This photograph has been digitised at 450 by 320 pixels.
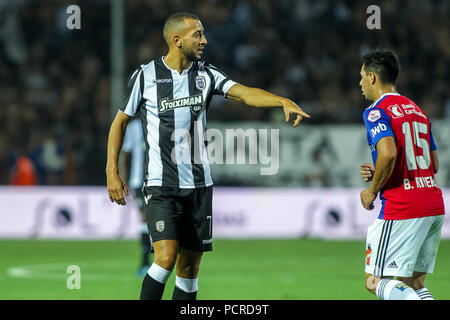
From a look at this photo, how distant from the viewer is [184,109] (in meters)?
6.23

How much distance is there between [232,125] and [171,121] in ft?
37.2

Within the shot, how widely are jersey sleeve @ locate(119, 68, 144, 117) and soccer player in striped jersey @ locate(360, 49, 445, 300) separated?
1652mm

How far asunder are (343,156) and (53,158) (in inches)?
234

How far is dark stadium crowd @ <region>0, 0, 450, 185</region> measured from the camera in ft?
61.1

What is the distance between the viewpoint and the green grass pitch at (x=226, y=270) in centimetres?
877

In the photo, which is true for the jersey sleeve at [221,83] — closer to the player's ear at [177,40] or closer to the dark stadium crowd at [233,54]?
the player's ear at [177,40]

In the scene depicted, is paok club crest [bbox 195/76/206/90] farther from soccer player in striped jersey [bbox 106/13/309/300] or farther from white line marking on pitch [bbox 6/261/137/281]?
white line marking on pitch [bbox 6/261/137/281]

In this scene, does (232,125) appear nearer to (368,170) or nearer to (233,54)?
(233,54)

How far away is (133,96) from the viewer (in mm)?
6246

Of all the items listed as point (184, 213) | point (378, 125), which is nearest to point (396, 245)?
point (378, 125)

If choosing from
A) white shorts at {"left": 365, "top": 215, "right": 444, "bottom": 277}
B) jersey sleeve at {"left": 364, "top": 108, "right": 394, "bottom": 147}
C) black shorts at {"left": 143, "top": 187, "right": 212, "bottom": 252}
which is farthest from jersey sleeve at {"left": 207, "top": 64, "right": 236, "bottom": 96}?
white shorts at {"left": 365, "top": 215, "right": 444, "bottom": 277}

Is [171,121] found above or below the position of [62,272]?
above
